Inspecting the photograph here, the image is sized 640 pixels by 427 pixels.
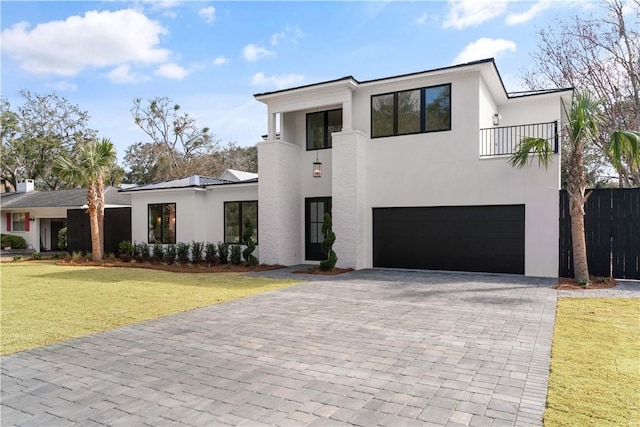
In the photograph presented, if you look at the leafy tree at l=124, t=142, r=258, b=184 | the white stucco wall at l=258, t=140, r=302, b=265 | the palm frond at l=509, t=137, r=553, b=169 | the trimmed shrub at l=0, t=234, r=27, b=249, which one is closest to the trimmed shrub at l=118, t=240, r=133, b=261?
the white stucco wall at l=258, t=140, r=302, b=265

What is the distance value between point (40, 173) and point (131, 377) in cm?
4255

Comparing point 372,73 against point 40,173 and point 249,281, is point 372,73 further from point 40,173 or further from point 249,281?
point 40,173

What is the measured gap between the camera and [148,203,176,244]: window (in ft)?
58.2

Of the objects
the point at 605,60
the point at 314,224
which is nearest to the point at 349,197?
the point at 314,224

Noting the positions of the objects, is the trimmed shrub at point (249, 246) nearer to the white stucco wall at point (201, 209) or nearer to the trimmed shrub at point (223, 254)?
the trimmed shrub at point (223, 254)

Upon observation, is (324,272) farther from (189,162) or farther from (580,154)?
(189,162)

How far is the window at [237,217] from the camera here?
16422 mm

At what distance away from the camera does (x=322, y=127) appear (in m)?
15.5

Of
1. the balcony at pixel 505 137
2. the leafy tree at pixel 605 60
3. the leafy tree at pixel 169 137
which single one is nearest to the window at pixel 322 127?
the balcony at pixel 505 137

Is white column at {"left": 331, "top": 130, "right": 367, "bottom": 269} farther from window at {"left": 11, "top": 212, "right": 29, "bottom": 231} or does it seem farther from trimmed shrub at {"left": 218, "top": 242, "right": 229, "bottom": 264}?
window at {"left": 11, "top": 212, "right": 29, "bottom": 231}

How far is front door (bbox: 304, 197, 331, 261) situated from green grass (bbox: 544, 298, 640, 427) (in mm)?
9241

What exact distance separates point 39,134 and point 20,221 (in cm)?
1317

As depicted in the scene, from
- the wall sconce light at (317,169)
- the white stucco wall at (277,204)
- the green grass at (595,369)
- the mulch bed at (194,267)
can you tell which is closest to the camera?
the green grass at (595,369)

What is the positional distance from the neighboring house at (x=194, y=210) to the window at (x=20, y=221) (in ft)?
48.1
